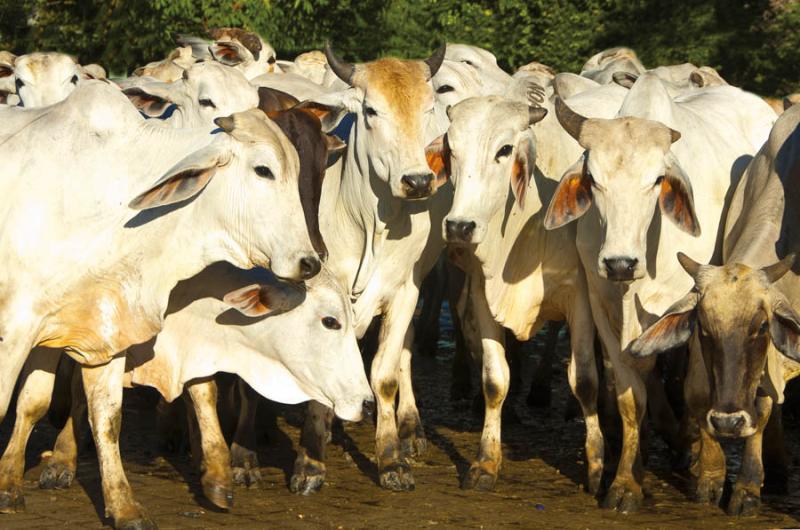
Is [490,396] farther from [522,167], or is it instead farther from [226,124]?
[226,124]

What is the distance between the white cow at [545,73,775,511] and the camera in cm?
721

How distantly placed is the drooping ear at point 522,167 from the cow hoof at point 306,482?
1646mm

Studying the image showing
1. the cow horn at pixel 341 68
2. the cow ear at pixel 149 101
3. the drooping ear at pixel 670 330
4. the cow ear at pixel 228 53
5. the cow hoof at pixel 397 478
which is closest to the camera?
the drooping ear at pixel 670 330

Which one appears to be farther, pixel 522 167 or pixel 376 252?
pixel 376 252

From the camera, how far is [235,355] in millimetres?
7301

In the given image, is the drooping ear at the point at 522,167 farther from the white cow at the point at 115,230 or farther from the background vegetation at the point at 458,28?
the background vegetation at the point at 458,28

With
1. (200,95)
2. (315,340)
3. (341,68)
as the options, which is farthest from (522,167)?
(200,95)

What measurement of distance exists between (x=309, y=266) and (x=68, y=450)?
1831 millimetres

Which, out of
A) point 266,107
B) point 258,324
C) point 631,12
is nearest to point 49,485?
point 258,324

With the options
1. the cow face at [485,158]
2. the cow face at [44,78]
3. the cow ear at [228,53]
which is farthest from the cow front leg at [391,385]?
the cow ear at [228,53]

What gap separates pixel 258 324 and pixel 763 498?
2484 millimetres

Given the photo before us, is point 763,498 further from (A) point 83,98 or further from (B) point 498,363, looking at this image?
(A) point 83,98

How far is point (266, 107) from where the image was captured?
342 inches

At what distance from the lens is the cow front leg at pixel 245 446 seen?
7.74 m
